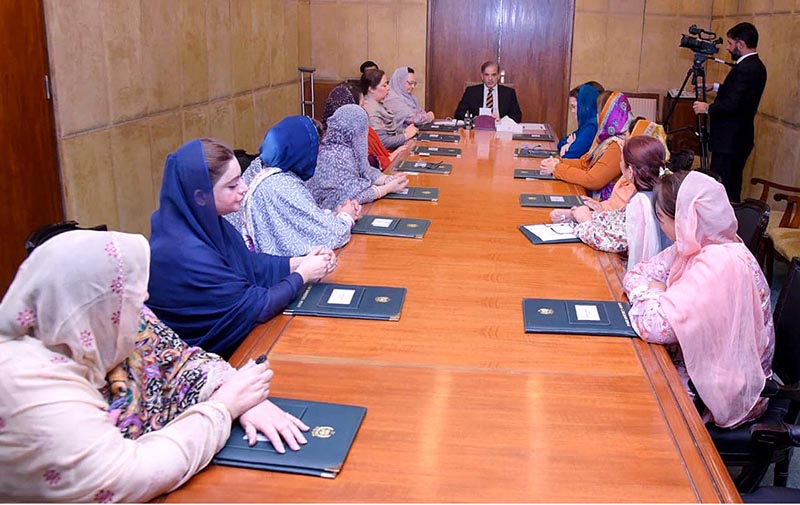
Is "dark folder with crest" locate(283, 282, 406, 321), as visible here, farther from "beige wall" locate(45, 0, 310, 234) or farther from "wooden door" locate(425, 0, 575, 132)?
"wooden door" locate(425, 0, 575, 132)

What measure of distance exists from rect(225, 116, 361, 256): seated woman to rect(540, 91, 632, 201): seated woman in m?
1.76

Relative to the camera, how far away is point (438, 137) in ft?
19.5

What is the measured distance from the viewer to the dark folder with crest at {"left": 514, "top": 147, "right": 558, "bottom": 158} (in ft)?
16.8

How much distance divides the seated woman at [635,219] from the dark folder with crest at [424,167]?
1352 millimetres

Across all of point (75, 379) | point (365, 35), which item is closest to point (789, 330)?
point (75, 379)

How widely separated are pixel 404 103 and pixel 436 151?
187 cm

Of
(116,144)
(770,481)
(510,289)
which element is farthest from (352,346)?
(116,144)

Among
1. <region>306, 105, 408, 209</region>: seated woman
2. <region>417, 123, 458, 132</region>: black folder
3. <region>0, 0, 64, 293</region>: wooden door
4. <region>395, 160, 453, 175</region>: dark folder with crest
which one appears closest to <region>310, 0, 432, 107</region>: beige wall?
<region>417, 123, 458, 132</region>: black folder

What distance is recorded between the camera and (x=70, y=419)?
115cm

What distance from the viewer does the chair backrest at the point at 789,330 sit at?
2277 mm

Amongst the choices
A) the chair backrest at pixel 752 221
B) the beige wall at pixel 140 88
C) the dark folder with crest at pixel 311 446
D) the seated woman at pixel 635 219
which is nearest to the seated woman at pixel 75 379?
the dark folder with crest at pixel 311 446

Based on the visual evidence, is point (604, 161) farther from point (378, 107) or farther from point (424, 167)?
point (378, 107)

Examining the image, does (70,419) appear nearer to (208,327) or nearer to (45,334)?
(45,334)

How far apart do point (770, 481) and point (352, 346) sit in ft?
5.75
